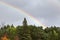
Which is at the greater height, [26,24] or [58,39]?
[26,24]

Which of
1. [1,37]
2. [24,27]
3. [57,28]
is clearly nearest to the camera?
[1,37]

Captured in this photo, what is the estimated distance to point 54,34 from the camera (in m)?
148

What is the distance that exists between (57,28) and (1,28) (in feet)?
107

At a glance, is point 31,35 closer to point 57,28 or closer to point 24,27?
point 24,27

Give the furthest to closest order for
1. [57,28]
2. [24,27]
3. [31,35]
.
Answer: [57,28], [24,27], [31,35]

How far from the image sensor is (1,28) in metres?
160

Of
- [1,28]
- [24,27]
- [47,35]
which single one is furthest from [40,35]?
[1,28]

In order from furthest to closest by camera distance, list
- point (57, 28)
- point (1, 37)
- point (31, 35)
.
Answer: point (57, 28), point (31, 35), point (1, 37)

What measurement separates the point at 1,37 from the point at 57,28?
4422cm

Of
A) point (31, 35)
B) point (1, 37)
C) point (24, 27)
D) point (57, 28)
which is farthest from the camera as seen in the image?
Answer: point (57, 28)

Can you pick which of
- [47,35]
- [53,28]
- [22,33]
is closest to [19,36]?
[22,33]

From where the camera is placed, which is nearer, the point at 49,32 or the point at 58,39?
the point at 58,39

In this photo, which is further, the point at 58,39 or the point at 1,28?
the point at 1,28

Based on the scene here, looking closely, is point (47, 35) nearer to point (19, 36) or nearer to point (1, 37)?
point (19, 36)
